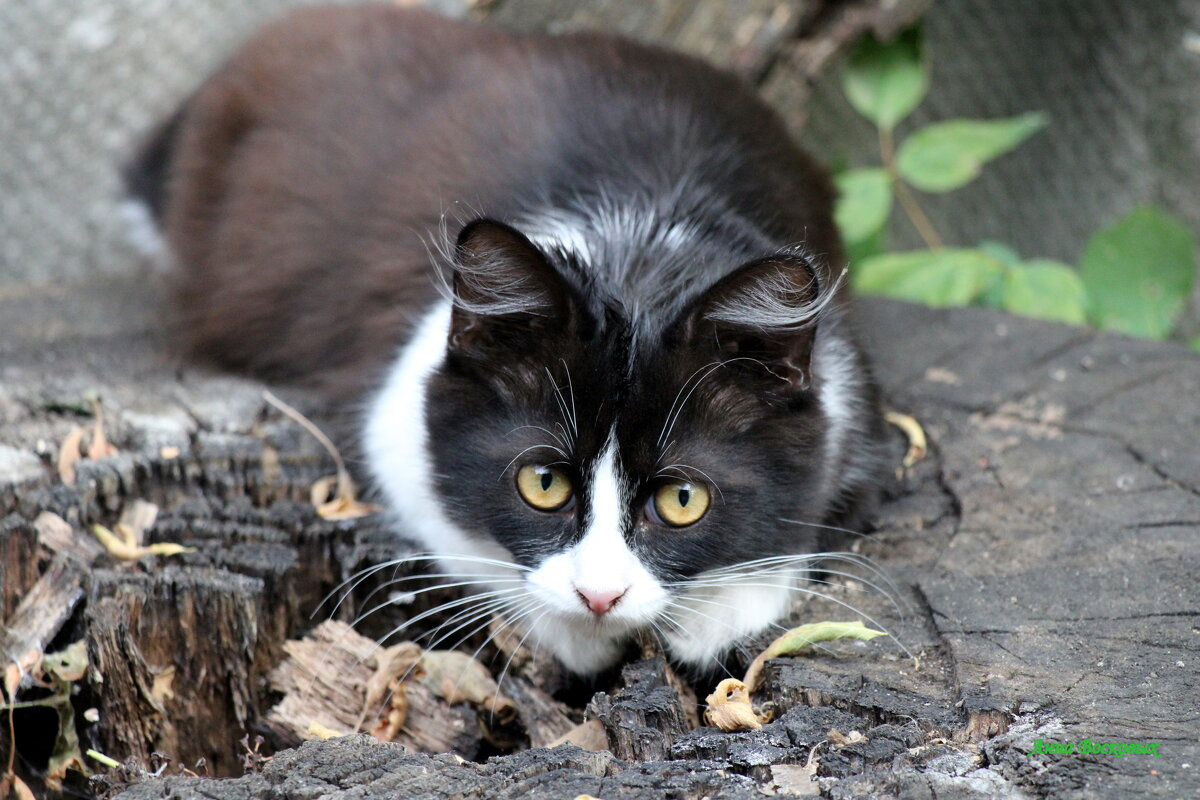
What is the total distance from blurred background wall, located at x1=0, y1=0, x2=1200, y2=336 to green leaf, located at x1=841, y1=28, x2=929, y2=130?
0.15 meters

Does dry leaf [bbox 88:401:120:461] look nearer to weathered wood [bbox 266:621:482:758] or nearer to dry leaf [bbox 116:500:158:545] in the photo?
dry leaf [bbox 116:500:158:545]

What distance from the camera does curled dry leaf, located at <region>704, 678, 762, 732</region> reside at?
4.93 ft

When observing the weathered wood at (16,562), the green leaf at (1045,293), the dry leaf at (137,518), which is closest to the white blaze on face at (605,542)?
the dry leaf at (137,518)

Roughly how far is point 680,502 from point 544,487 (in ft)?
0.68

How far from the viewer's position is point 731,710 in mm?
1514

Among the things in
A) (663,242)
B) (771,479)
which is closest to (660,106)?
(663,242)

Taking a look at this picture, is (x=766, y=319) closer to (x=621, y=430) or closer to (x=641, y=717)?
(x=621, y=430)

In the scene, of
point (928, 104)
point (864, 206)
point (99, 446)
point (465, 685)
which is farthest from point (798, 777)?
point (928, 104)

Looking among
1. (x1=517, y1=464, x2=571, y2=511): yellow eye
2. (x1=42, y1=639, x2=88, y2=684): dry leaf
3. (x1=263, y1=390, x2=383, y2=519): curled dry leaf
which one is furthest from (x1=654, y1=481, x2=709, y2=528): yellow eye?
(x1=42, y1=639, x2=88, y2=684): dry leaf

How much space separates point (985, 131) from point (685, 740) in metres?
2.37

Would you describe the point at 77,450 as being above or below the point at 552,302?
below

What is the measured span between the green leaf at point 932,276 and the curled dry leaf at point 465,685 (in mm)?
1629

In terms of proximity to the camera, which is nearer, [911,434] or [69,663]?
[69,663]

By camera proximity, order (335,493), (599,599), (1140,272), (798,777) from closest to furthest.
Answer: (798,777) < (599,599) < (335,493) < (1140,272)
